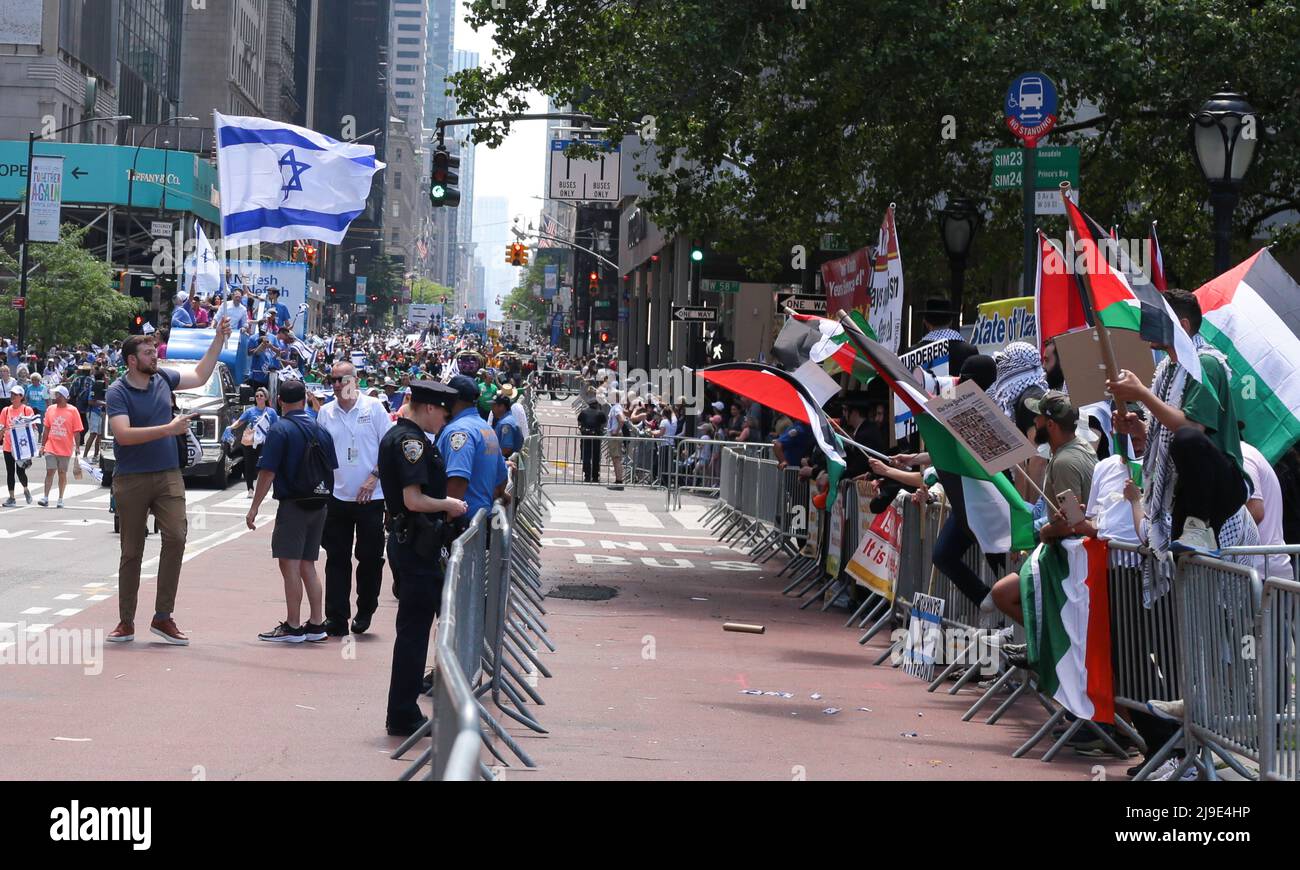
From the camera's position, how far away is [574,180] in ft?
245

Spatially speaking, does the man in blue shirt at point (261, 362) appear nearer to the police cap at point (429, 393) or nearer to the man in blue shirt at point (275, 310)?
the man in blue shirt at point (275, 310)

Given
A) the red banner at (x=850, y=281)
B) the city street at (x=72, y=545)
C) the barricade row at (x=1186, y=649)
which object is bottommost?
the city street at (x=72, y=545)

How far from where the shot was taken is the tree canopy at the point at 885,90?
17.8 meters

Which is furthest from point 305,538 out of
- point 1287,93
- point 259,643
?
point 1287,93

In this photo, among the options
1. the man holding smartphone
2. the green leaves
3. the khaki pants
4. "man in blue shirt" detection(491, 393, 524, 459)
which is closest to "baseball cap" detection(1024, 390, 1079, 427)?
the man holding smartphone

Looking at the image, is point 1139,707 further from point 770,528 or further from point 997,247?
point 997,247

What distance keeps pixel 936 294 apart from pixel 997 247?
174 inches

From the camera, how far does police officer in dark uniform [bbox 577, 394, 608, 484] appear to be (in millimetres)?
32219

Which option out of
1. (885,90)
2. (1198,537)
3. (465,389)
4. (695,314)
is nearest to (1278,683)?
(1198,537)

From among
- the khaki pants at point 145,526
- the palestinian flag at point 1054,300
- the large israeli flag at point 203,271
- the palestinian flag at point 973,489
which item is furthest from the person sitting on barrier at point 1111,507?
the large israeli flag at point 203,271

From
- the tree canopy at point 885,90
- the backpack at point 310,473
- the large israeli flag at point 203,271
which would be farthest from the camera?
the large israeli flag at point 203,271

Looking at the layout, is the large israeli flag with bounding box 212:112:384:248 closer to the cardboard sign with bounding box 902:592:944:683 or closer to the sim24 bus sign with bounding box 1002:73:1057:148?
the sim24 bus sign with bounding box 1002:73:1057:148

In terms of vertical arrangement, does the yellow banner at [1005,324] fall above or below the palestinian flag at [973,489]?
above

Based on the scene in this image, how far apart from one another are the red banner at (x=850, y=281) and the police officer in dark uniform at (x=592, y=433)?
44.7 ft
